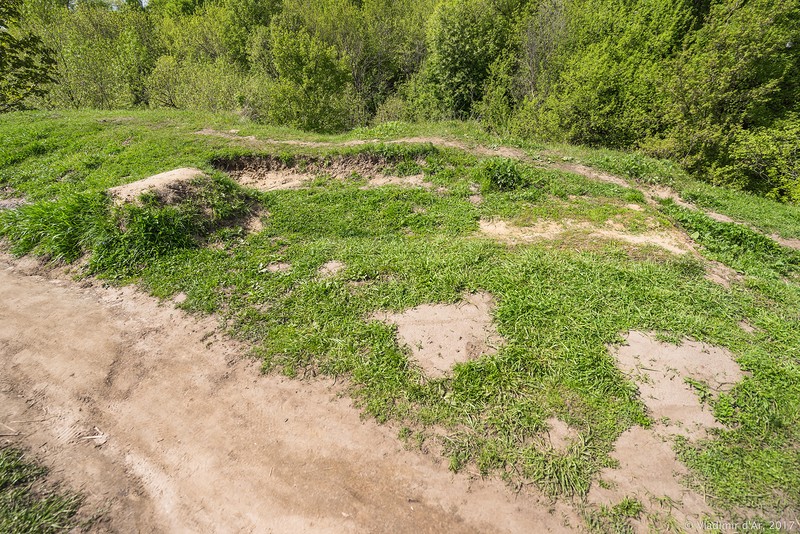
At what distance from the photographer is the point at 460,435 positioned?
4.33 metres

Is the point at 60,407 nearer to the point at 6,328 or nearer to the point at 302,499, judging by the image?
the point at 6,328

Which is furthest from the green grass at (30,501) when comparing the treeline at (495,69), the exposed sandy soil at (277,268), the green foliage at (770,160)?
the green foliage at (770,160)

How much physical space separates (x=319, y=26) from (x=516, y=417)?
31870 mm

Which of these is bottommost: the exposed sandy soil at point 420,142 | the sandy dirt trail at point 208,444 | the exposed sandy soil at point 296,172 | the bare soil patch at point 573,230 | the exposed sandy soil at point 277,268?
the sandy dirt trail at point 208,444

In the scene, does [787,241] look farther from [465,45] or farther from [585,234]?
[465,45]

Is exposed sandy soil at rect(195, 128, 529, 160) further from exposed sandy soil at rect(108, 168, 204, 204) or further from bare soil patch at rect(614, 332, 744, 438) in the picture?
bare soil patch at rect(614, 332, 744, 438)

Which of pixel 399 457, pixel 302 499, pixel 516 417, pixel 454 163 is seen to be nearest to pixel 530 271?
pixel 516 417

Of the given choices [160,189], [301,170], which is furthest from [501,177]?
[160,189]

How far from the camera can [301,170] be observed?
1198 centimetres

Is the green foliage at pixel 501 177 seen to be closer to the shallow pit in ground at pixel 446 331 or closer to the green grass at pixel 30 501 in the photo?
the shallow pit in ground at pixel 446 331

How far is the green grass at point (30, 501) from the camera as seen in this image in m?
3.51

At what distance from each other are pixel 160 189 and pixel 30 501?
20.7 feet

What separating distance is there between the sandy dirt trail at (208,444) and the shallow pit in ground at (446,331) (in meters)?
1.28

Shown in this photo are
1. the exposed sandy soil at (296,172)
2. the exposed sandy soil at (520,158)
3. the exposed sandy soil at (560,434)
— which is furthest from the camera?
the exposed sandy soil at (296,172)
